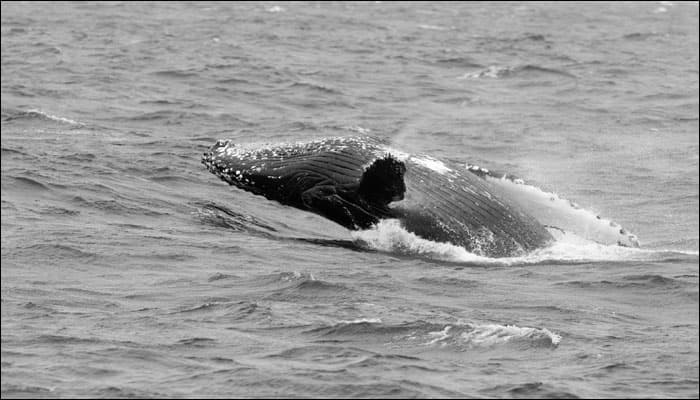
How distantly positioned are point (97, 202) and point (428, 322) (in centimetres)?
892

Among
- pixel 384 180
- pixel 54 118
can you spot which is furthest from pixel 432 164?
pixel 54 118

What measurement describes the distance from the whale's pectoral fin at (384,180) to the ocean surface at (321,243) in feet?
3.20

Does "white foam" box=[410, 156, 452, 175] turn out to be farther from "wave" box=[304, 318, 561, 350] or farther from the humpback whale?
"wave" box=[304, 318, 561, 350]

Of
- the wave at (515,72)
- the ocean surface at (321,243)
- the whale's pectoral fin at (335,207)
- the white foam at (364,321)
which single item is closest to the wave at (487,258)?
the ocean surface at (321,243)

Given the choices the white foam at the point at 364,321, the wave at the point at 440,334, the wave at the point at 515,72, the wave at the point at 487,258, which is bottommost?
the wave at the point at 515,72

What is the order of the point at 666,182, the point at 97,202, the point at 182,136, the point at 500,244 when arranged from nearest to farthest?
the point at 500,244 < the point at 97,202 < the point at 666,182 < the point at 182,136

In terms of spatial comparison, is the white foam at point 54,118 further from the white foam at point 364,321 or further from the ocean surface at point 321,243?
the white foam at point 364,321

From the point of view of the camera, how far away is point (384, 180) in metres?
18.5

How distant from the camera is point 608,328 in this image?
1573 centimetres

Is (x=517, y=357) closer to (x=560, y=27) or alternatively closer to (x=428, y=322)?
(x=428, y=322)

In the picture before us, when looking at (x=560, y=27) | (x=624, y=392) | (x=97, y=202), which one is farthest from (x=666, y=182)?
(x=560, y=27)

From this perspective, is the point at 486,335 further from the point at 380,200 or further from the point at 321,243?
the point at 321,243

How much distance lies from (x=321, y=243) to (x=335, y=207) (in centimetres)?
144

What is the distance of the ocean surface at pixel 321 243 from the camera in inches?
547
